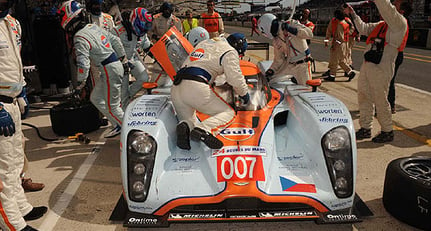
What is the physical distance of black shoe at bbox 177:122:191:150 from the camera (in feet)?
10.2

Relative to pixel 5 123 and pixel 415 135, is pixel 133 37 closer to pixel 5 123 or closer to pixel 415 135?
pixel 5 123

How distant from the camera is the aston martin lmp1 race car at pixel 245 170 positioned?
2.65 metres

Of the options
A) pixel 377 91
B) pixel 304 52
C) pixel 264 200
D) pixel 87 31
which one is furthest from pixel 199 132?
pixel 304 52

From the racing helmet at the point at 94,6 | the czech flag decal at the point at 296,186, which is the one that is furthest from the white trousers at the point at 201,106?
the racing helmet at the point at 94,6

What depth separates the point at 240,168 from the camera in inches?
111

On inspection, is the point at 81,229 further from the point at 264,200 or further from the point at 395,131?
the point at 395,131

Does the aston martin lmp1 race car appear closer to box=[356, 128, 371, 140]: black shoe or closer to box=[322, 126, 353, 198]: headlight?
box=[322, 126, 353, 198]: headlight

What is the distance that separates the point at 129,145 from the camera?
296cm

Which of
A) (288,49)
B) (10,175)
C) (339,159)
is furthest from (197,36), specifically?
(10,175)

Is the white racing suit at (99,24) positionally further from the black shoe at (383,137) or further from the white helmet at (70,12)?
the black shoe at (383,137)

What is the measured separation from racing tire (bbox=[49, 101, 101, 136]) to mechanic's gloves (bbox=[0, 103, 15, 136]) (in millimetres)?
2858

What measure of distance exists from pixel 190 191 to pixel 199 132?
1.89 ft

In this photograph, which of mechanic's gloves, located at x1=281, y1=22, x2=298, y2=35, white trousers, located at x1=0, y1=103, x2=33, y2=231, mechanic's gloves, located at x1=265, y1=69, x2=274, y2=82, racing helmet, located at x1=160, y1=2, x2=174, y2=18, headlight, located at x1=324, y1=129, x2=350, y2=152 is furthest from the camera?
racing helmet, located at x1=160, y1=2, x2=174, y2=18

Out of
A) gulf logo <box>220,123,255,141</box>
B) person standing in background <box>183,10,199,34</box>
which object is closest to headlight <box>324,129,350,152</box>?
gulf logo <box>220,123,255,141</box>
